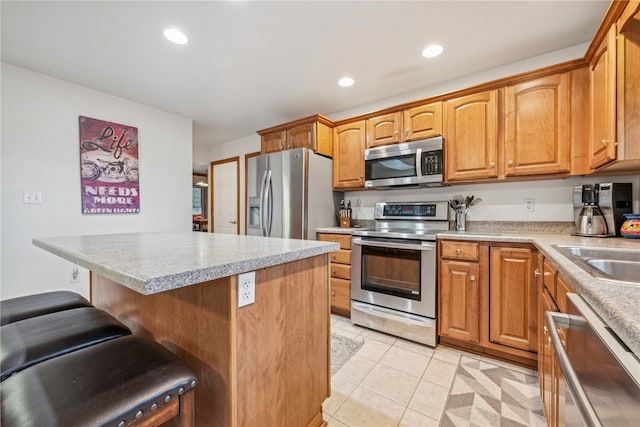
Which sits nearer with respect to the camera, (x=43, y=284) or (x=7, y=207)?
(x=7, y=207)

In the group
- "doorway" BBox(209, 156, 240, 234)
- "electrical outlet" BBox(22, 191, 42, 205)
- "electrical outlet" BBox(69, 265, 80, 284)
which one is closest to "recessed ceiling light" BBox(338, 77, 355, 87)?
"doorway" BBox(209, 156, 240, 234)

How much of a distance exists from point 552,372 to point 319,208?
2.32 m

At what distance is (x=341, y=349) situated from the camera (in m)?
2.18

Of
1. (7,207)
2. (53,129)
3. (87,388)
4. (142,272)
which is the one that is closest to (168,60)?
(53,129)

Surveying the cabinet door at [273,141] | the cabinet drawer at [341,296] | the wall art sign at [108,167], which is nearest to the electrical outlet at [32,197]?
the wall art sign at [108,167]

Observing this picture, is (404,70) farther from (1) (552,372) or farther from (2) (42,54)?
(2) (42,54)

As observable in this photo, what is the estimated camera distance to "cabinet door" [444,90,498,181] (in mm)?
2248

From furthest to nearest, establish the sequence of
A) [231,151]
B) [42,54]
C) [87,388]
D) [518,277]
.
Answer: [231,151] → [42,54] → [518,277] → [87,388]

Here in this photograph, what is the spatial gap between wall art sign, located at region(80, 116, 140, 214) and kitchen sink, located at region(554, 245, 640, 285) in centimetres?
401

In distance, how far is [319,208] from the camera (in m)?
3.06

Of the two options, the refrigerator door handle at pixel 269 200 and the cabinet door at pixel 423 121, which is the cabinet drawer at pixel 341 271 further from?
the cabinet door at pixel 423 121

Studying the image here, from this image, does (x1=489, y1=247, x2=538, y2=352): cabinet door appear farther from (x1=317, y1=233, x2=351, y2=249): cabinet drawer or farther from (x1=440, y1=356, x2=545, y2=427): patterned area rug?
(x1=317, y1=233, x2=351, y2=249): cabinet drawer

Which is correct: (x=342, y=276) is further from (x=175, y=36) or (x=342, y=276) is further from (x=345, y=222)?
(x=175, y=36)

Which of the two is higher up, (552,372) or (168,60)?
(168,60)
